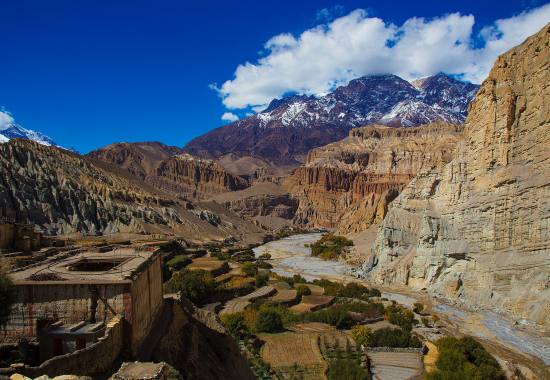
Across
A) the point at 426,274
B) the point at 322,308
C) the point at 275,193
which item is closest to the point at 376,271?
the point at 426,274

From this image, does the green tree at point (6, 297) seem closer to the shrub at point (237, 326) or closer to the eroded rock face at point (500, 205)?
the shrub at point (237, 326)

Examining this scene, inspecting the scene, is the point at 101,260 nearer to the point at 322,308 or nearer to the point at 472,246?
the point at 322,308

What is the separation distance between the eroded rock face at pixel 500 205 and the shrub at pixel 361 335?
42.5 ft

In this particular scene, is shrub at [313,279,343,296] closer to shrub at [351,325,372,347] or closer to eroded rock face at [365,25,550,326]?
eroded rock face at [365,25,550,326]

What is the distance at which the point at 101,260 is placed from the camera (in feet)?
58.3

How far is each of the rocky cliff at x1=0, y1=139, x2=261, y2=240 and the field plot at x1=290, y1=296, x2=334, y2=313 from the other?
39.6m

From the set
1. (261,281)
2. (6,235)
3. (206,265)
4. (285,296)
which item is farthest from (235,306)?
(206,265)

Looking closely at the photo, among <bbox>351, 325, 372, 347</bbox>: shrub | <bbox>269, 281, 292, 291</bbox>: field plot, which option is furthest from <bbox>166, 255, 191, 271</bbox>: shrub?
<bbox>351, 325, 372, 347</bbox>: shrub

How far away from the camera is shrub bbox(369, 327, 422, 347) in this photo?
30406 millimetres

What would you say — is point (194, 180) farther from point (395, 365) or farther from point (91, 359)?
point (91, 359)

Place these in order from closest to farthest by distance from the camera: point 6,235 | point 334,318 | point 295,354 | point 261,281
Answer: point 295,354 < point 6,235 < point 334,318 < point 261,281

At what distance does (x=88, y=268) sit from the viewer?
17.5 m

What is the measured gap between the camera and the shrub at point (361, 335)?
30.4m

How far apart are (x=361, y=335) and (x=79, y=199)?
58.6m
